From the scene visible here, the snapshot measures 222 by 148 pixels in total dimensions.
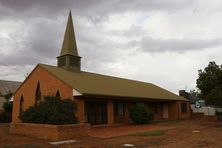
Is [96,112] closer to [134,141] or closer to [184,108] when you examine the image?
[134,141]

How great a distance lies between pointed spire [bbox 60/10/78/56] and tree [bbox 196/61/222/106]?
13.0 m

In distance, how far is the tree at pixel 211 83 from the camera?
2438 centimetres

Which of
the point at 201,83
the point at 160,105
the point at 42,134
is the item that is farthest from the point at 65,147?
the point at 160,105

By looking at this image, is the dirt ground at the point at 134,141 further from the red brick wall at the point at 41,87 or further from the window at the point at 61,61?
the window at the point at 61,61

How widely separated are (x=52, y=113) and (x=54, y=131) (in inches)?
77.9

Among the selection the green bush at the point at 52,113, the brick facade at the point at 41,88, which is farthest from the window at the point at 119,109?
the green bush at the point at 52,113

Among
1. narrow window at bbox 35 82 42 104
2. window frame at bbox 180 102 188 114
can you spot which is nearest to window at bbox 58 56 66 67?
narrow window at bbox 35 82 42 104

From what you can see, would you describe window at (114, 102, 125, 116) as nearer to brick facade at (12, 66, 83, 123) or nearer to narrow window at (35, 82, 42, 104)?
brick facade at (12, 66, 83, 123)

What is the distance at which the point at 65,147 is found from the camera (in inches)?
527

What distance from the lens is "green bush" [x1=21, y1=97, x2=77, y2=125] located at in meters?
18.0

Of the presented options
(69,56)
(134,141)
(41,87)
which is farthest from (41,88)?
(134,141)

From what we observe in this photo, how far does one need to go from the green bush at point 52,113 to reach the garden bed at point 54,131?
0.71 metres

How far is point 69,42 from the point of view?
31094 mm

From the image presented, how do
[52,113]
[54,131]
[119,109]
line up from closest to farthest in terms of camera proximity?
[54,131]
[52,113]
[119,109]
